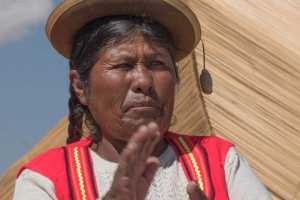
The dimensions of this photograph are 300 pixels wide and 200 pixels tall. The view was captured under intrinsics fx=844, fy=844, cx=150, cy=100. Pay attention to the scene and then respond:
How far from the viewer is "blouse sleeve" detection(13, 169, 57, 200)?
2.31m

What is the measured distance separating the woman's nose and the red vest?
0.90 ft

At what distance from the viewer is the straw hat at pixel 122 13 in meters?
2.40

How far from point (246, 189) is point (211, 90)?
964 mm

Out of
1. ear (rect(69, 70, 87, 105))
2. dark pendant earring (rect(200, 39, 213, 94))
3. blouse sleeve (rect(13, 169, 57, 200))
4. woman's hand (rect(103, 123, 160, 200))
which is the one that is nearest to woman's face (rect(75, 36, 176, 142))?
ear (rect(69, 70, 87, 105))

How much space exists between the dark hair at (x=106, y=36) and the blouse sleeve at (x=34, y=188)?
0.24 meters

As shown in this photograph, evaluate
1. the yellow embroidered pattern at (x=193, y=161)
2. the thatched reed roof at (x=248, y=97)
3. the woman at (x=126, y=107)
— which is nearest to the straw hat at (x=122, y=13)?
the woman at (x=126, y=107)

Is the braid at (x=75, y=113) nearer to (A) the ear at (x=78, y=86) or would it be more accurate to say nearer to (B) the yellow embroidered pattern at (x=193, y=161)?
(A) the ear at (x=78, y=86)

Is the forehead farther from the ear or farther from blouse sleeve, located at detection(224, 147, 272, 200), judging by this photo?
blouse sleeve, located at detection(224, 147, 272, 200)

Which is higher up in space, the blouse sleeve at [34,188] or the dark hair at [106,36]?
the dark hair at [106,36]

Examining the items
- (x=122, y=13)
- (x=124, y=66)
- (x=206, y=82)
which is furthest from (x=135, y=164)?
(x=206, y=82)

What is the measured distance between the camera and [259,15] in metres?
3.59

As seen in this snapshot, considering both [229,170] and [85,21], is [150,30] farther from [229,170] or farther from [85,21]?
[229,170]

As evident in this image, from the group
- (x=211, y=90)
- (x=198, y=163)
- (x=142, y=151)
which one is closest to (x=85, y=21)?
(x=198, y=163)

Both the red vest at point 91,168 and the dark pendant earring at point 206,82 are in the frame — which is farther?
the dark pendant earring at point 206,82
